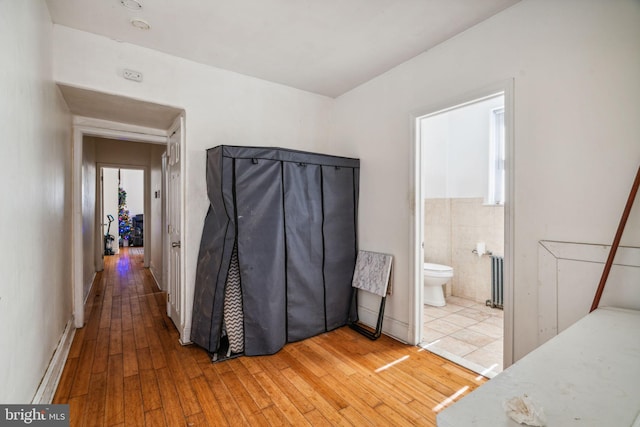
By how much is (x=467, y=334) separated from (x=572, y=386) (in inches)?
92.9

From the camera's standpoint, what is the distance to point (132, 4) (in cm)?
202

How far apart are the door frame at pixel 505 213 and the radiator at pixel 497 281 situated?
146 cm

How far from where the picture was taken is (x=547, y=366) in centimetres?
95

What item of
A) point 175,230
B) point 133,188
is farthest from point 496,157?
point 133,188

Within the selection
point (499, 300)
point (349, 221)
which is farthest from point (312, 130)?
point (499, 300)

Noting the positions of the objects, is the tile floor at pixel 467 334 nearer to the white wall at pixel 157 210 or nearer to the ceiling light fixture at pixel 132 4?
the ceiling light fixture at pixel 132 4

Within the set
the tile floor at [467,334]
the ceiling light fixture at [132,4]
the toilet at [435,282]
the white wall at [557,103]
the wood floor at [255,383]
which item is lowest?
the wood floor at [255,383]

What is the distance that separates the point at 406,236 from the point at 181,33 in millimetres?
2568

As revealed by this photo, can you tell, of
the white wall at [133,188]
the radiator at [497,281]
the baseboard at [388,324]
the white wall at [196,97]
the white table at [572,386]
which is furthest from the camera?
the white wall at [133,188]

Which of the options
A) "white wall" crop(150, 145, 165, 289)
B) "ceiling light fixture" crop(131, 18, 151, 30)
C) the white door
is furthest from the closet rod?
"white wall" crop(150, 145, 165, 289)

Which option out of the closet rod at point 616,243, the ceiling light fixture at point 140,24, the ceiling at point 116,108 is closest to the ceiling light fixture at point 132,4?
the ceiling light fixture at point 140,24

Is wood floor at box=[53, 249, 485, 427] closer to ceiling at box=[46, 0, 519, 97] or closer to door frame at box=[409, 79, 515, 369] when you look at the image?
door frame at box=[409, 79, 515, 369]

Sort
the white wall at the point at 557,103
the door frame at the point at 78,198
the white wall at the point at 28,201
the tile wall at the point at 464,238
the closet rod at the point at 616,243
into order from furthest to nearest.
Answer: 1. the tile wall at the point at 464,238
2. the door frame at the point at 78,198
3. the white wall at the point at 557,103
4. the closet rod at the point at 616,243
5. the white wall at the point at 28,201

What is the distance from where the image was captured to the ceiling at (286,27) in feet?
6.68
